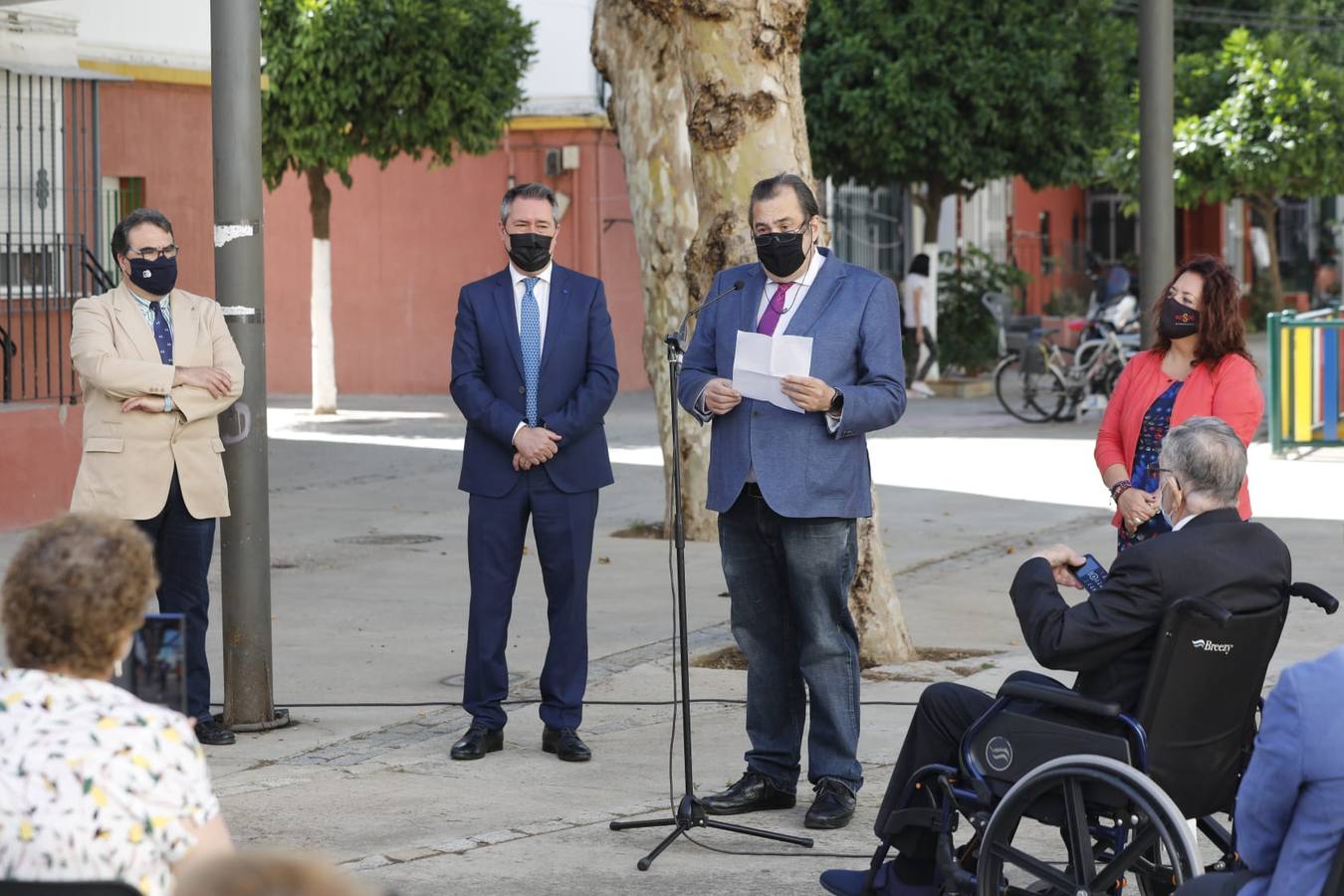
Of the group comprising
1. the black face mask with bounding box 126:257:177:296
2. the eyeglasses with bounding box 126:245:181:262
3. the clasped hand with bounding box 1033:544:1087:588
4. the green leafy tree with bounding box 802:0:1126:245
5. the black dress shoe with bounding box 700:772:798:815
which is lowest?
the black dress shoe with bounding box 700:772:798:815

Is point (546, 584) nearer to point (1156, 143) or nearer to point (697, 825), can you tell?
point (697, 825)

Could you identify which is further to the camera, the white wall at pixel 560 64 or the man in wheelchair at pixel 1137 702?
the white wall at pixel 560 64

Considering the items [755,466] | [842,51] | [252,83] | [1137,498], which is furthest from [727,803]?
[842,51]

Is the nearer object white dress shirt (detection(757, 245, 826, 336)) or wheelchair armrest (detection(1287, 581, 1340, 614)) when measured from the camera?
wheelchair armrest (detection(1287, 581, 1340, 614))

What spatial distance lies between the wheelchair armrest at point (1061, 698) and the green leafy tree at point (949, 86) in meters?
19.4

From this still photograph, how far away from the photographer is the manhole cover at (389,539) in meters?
12.6

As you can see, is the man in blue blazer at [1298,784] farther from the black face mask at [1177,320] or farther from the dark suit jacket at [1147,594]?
the black face mask at [1177,320]

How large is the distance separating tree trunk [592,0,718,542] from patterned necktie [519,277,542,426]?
17.0 feet

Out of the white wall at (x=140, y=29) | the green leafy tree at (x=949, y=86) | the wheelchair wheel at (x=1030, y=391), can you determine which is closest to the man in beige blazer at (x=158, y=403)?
the white wall at (x=140, y=29)

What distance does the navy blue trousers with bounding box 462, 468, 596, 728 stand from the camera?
22.4ft

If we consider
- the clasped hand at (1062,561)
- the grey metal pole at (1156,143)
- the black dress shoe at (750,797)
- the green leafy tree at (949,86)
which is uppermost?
the green leafy tree at (949,86)

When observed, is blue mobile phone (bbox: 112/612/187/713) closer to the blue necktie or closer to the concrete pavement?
the concrete pavement

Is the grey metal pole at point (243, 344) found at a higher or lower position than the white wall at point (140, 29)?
lower

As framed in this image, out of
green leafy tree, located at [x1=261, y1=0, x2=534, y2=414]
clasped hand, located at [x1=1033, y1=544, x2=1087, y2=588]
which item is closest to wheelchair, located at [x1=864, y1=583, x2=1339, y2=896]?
clasped hand, located at [x1=1033, y1=544, x2=1087, y2=588]
